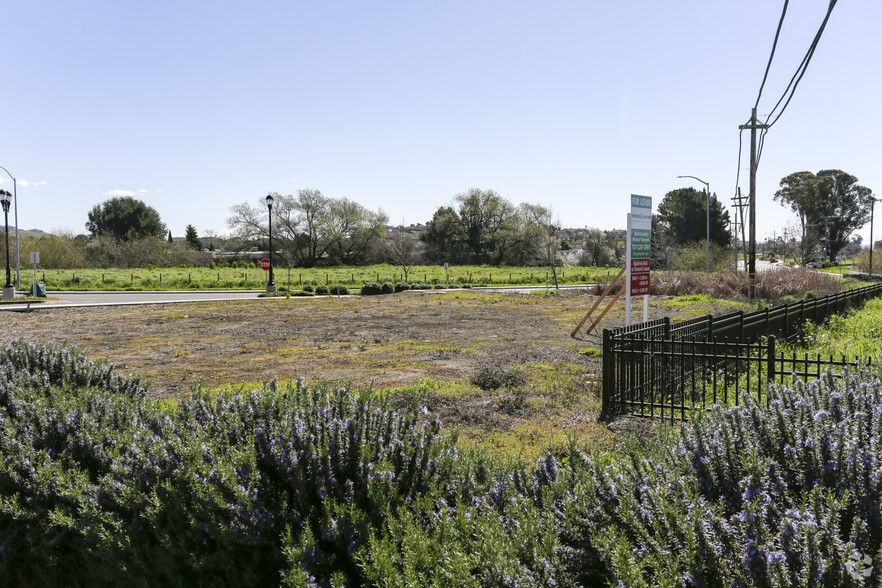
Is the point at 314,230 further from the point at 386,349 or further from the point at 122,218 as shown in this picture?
the point at 386,349

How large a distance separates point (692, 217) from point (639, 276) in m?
65.2

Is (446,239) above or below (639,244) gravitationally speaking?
above

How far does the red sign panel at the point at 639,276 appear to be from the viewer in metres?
13.6

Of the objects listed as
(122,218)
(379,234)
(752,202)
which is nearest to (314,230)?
(379,234)

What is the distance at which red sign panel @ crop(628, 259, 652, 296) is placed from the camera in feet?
44.5

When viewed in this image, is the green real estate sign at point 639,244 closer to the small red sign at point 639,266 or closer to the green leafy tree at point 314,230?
the small red sign at point 639,266

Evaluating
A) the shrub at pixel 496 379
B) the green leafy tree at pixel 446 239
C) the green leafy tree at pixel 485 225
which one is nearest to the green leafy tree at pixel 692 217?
the green leafy tree at pixel 485 225

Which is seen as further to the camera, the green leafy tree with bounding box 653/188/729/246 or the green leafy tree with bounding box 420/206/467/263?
the green leafy tree with bounding box 420/206/467/263

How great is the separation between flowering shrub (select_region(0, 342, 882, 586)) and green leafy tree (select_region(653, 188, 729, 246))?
236 ft

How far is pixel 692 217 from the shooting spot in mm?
72625

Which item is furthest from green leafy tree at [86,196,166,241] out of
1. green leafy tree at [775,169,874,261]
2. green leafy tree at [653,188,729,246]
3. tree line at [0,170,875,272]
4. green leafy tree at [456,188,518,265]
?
green leafy tree at [775,169,874,261]

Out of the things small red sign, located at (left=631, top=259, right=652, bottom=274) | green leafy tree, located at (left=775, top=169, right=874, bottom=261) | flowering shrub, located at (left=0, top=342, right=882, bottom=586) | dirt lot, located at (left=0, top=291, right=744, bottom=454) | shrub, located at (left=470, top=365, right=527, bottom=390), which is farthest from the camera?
green leafy tree, located at (left=775, top=169, right=874, bottom=261)

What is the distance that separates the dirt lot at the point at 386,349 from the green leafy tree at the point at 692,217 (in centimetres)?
5097

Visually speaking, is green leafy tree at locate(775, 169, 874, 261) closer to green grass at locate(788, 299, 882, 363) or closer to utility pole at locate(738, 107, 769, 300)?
utility pole at locate(738, 107, 769, 300)
